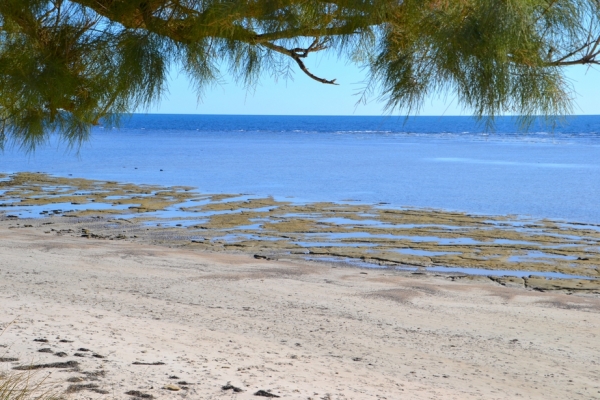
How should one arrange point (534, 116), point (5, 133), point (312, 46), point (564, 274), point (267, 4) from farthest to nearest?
point (564, 274) → point (5, 133) → point (312, 46) → point (267, 4) → point (534, 116)

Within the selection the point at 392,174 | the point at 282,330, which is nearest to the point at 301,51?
the point at 282,330

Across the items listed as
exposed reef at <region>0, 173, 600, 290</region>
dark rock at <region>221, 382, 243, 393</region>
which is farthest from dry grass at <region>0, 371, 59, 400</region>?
exposed reef at <region>0, 173, 600, 290</region>

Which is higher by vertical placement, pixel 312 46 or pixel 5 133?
pixel 312 46

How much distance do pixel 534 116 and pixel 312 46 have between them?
102 cm

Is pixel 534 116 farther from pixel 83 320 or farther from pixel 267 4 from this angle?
pixel 83 320

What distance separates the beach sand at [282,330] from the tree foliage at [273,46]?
2.17 m

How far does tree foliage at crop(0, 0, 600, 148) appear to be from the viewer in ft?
6.89

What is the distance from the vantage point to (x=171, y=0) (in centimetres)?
264

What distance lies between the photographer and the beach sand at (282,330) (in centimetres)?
525

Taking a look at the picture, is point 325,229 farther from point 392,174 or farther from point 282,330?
point 392,174

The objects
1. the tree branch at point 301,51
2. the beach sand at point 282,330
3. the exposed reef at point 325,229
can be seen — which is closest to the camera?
the tree branch at point 301,51

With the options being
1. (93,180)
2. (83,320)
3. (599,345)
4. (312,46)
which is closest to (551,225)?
(599,345)

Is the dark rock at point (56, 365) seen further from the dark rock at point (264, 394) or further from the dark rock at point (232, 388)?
the dark rock at point (264, 394)

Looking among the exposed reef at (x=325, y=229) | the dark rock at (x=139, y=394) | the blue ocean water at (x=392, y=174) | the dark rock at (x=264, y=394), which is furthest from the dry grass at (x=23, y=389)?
the blue ocean water at (x=392, y=174)
